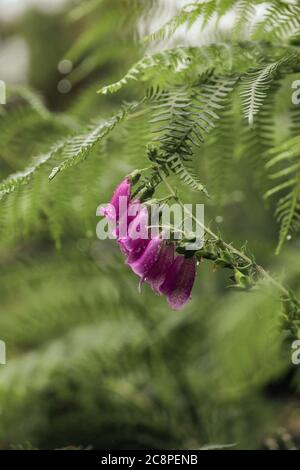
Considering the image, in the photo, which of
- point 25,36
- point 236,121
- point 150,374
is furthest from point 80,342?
point 25,36

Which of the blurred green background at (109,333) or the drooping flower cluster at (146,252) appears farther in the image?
the blurred green background at (109,333)

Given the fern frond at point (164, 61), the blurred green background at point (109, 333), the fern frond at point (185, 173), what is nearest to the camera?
the fern frond at point (185, 173)

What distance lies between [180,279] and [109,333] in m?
1.00

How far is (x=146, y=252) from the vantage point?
0.66 m

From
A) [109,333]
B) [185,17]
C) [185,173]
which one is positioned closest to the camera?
[185,173]

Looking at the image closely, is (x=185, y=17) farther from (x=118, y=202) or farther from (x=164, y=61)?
(x=118, y=202)

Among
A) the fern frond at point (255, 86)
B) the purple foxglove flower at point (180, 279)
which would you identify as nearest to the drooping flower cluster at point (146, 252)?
the purple foxglove flower at point (180, 279)

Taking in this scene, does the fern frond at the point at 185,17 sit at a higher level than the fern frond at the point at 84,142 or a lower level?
higher

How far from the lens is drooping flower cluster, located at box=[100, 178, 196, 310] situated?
663 millimetres

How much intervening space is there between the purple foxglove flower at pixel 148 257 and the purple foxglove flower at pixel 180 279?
0.07ft

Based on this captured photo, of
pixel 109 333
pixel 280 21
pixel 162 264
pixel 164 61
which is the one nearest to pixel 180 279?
pixel 162 264

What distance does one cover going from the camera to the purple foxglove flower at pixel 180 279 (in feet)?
2.23

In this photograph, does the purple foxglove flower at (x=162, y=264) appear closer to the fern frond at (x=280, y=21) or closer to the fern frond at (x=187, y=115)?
the fern frond at (x=187, y=115)
